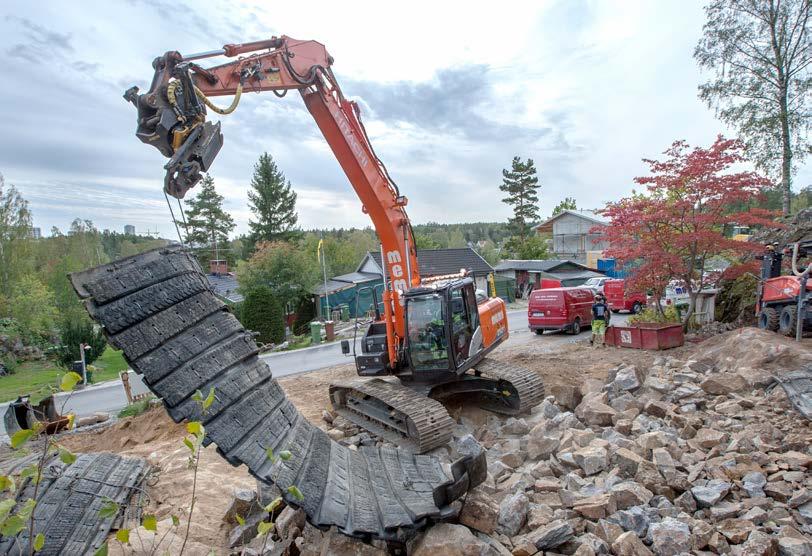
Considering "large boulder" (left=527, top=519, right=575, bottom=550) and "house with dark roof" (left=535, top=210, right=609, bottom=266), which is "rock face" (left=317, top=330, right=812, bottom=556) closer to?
"large boulder" (left=527, top=519, right=575, bottom=550)

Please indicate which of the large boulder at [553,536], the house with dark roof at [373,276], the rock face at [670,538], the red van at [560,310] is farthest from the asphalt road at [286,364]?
the rock face at [670,538]

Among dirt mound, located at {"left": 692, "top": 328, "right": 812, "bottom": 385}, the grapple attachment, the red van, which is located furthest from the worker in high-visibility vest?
the grapple attachment

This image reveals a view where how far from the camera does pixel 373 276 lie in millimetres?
29891

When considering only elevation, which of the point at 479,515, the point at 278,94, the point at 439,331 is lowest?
the point at 479,515

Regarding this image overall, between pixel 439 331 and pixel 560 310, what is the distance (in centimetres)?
987

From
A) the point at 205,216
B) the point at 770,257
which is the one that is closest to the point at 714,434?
the point at 770,257

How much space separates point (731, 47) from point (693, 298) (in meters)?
9.53

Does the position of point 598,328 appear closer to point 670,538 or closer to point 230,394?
point 670,538

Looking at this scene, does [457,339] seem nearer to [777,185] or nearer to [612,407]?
[612,407]

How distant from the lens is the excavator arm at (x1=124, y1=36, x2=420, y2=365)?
390cm

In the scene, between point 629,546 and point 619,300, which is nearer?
point 629,546

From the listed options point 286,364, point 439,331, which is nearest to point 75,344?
point 286,364

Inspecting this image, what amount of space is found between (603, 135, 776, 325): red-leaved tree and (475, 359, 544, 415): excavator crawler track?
6.03m

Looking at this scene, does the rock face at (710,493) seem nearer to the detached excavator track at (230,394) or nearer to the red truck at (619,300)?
the detached excavator track at (230,394)
